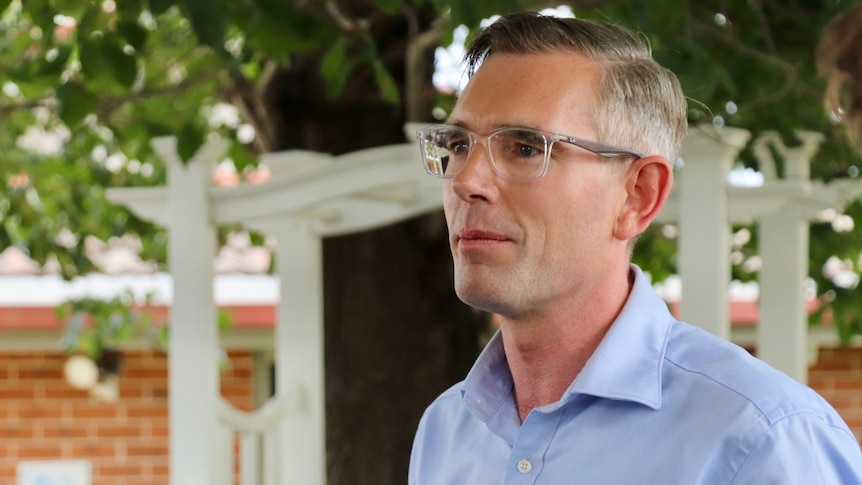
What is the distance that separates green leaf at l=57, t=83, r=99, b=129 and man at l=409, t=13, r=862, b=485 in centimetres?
173

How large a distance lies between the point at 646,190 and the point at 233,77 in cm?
221

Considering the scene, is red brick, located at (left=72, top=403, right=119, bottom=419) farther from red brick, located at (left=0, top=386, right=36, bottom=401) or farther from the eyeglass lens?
the eyeglass lens

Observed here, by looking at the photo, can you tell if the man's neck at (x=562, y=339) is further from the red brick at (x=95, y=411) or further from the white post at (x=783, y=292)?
the red brick at (x=95, y=411)

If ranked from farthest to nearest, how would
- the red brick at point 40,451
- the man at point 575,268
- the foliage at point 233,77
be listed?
the red brick at point 40,451 < the foliage at point 233,77 < the man at point 575,268

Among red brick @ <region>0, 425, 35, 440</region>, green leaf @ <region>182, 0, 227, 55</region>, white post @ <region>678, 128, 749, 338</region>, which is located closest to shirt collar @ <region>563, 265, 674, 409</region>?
green leaf @ <region>182, 0, 227, 55</region>

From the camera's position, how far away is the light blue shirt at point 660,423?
118 cm

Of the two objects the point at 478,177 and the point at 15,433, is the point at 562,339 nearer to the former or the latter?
the point at 478,177

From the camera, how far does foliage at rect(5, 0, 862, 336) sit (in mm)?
2826

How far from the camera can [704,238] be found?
2.91 m

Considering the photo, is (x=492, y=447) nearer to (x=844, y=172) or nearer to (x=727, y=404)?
(x=727, y=404)

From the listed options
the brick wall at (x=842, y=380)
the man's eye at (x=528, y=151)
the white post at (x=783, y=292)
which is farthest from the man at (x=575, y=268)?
the brick wall at (x=842, y=380)

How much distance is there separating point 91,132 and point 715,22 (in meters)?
2.27

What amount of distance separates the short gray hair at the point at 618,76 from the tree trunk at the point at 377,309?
221 cm

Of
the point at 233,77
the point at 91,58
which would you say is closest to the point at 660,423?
the point at 91,58
